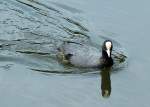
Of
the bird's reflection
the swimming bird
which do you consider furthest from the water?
the swimming bird

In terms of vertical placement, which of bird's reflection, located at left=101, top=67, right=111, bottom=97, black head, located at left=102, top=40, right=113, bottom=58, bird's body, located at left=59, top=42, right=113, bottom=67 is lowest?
bird's reflection, located at left=101, top=67, right=111, bottom=97

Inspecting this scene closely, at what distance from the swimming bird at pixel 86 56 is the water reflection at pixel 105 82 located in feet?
0.49

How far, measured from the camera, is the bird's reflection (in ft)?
47.0

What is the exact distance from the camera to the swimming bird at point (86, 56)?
1524 centimetres

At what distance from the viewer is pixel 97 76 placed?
15.1 m

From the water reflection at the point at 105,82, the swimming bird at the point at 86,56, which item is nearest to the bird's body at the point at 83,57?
the swimming bird at the point at 86,56

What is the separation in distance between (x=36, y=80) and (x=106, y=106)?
174 cm

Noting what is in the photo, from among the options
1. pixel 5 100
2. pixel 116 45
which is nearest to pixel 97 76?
pixel 116 45

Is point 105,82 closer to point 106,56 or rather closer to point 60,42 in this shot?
point 106,56

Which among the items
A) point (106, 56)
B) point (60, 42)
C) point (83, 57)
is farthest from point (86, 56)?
point (60, 42)

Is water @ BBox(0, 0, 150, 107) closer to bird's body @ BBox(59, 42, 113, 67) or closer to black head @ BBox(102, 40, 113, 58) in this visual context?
bird's body @ BBox(59, 42, 113, 67)

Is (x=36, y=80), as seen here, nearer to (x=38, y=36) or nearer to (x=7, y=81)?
(x=7, y=81)

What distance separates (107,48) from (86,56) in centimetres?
58

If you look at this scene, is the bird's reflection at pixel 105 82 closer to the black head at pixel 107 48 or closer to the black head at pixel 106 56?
the black head at pixel 106 56
